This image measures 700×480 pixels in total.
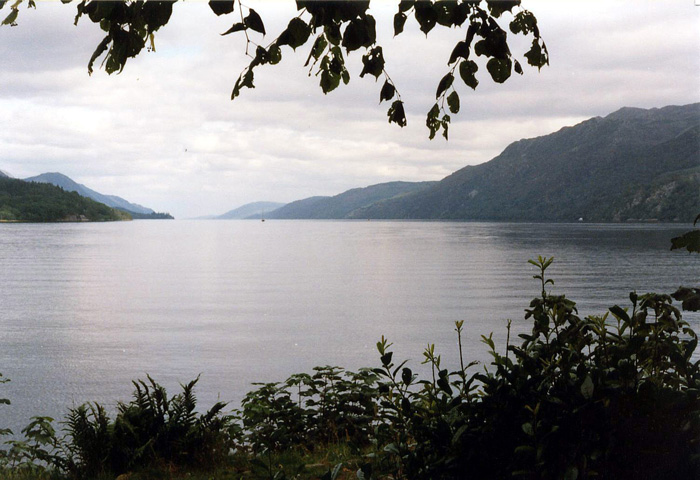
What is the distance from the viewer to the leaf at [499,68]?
140 inches

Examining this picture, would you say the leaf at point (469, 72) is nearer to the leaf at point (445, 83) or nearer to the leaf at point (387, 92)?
the leaf at point (445, 83)

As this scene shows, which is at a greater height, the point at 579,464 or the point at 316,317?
the point at 579,464

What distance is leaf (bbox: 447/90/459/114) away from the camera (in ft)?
13.2

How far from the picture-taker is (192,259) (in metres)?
63.6

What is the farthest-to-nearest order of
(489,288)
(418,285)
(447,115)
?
1. (418,285)
2. (489,288)
3. (447,115)

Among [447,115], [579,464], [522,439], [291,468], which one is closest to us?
[579,464]

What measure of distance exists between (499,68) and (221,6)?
1710mm

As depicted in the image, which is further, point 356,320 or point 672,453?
point 356,320

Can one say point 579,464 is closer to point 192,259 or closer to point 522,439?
point 522,439

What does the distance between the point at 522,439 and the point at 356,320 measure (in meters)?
20.0

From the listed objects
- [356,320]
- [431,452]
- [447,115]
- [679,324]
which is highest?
[447,115]

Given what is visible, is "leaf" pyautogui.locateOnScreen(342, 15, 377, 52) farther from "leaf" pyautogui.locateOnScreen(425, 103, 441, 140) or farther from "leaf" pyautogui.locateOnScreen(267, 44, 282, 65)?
"leaf" pyautogui.locateOnScreen(425, 103, 441, 140)

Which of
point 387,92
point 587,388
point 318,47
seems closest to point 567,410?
point 587,388

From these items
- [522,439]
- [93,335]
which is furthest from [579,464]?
[93,335]
